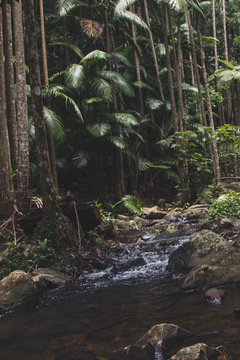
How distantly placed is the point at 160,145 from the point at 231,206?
785 centimetres

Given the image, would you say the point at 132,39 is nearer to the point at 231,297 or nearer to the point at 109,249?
the point at 109,249

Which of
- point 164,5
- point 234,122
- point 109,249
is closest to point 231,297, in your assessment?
point 109,249

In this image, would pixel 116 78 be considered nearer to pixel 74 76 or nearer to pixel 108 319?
pixel 74 76

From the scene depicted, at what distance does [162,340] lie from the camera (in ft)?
9.75

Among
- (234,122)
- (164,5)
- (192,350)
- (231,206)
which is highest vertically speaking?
(164,5)

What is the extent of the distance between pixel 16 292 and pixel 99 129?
8.11 m

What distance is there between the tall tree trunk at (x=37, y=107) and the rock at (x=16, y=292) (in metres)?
2.25

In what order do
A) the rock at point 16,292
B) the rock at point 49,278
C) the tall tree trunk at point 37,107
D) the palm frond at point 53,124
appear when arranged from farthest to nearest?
the palm frond at point 53,124
the tall tree trunk at point 37,107
the rock at point 49,278
the rock at point 16,292

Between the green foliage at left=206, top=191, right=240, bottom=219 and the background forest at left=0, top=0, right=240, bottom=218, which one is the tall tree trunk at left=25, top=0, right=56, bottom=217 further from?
the green foliage at left=206, top=191, right=240, bottom=219

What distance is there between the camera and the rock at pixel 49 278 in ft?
18.2

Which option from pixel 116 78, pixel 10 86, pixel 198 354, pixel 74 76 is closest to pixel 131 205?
pixel 116 78

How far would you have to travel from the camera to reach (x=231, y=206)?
26.8 ft

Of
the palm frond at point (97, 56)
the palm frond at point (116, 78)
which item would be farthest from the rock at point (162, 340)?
the palm frond at point (116, 78)

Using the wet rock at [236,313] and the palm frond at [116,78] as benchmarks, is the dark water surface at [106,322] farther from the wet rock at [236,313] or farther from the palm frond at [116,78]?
the palm frond at [116,78]
